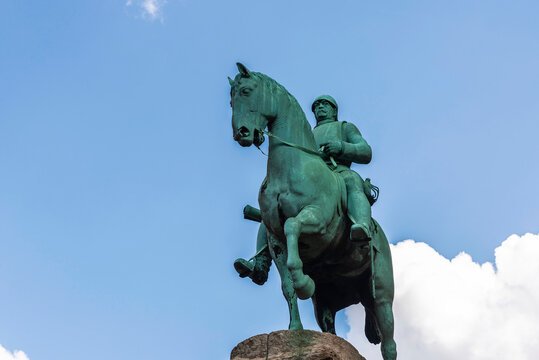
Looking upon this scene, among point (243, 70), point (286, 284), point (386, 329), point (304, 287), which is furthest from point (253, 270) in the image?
point (243, 70)

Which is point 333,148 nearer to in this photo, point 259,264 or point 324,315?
point 259,264

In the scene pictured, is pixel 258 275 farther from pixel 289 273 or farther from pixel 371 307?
pixel 371 307

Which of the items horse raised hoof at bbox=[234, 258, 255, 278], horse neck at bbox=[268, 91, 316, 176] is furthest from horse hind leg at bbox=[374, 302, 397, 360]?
horse neck at bbox=[268, 91, 316, 176]

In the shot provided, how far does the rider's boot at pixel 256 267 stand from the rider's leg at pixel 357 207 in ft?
4.20

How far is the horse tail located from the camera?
1353 centimetres

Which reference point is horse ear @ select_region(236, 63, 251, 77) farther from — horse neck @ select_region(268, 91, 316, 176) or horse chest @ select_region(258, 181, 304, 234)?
horse chest @ select_region(258, 181, 304, 234)

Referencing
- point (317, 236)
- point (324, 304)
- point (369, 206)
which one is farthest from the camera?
point (324, 304)

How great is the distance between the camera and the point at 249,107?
12.1m

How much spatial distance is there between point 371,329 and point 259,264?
83.9 inches

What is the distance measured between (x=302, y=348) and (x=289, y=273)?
131cm

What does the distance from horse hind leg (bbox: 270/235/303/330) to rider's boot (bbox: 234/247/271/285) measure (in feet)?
1.36

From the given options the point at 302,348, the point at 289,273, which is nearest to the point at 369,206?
the point at 289,273

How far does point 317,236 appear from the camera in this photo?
11.9 metres

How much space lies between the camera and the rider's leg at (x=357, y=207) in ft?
39.3
